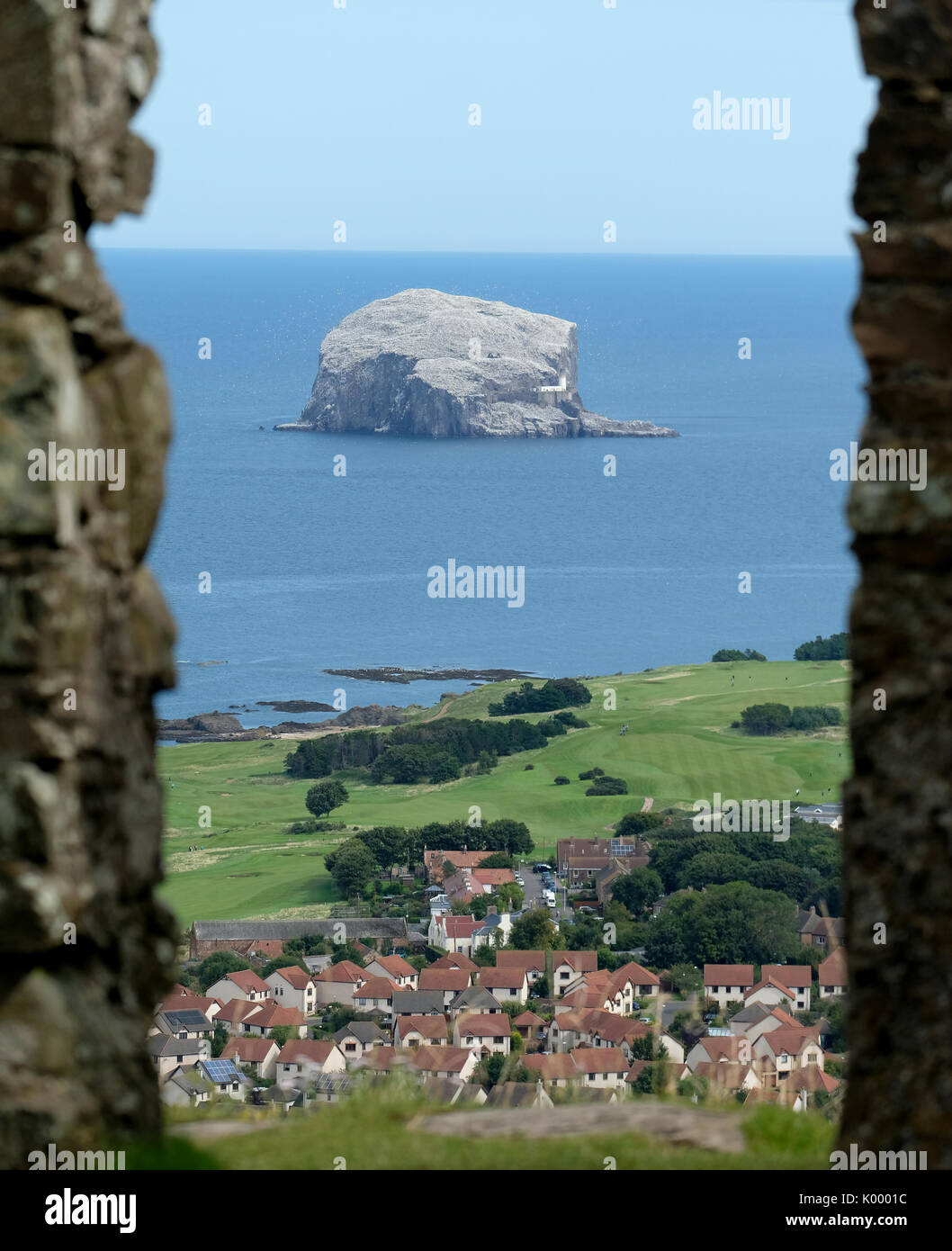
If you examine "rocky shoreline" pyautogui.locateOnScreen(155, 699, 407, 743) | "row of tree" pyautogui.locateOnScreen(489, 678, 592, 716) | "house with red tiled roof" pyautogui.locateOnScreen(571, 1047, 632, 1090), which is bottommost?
"house with red tiled roof" pyautogui.locateOnScreen(571, 1047, 632, 1090)

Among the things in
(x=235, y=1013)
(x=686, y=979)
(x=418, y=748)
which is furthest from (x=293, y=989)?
(x=418, y=748)

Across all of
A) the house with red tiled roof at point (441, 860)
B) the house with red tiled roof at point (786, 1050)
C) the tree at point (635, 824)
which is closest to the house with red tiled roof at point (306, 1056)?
the house with red tiled roof at point (786, 1050)

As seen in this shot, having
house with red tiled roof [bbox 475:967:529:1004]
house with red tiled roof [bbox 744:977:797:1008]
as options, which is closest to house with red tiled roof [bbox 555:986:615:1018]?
house with red tiled roof [bbox 475:967:529:1004]

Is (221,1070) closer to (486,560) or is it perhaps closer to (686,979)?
(686,979)

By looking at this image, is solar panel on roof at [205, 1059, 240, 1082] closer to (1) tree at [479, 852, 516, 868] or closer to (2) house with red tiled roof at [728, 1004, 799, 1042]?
(2) house with red tiled roof at [728, 1004, 799, 1042]

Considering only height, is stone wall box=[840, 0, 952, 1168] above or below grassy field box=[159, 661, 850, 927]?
above

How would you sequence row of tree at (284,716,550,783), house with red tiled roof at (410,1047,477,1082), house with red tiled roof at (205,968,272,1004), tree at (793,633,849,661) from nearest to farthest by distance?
house with red tiled roof at (410,1047,477,1082), house with red tiled roof at (205,968,272,1004), row of tree at (284,716,550,783), tree at (793,633,849,661)


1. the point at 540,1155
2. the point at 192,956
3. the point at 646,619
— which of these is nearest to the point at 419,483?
the point at 646,619
